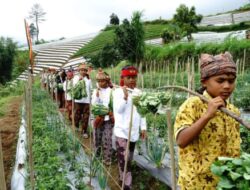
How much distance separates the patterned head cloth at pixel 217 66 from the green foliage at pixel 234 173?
56 centimetres

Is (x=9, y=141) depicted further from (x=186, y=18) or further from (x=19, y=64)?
(x=19, y=64)

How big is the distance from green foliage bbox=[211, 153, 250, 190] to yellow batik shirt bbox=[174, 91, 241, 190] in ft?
1.62

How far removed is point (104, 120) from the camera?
5.89 m

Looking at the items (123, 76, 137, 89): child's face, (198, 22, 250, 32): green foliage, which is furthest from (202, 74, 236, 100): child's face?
(198, 22, 250, 32): green foliage

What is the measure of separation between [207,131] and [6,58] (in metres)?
31.7

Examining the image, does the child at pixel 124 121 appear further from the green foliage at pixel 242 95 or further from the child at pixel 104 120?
the green foliage at pixel 242 95

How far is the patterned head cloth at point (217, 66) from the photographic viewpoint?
2248mm

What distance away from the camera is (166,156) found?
573 centimetres

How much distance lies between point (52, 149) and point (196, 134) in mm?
3778

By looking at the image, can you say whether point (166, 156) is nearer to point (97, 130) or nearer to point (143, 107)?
point (97, 130)

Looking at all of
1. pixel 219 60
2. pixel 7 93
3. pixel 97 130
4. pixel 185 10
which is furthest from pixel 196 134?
pixel 185 10

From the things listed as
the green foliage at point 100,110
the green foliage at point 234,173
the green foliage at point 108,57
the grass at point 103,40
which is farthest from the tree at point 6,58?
the green foliage at point 234,173

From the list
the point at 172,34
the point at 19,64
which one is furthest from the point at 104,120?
the point at 19,64

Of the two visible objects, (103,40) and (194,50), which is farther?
(103,40)
